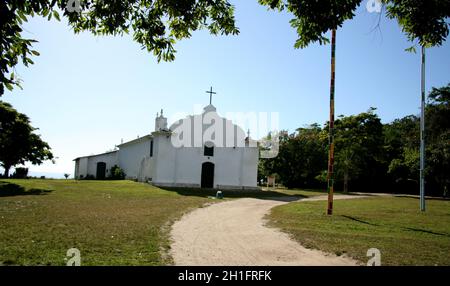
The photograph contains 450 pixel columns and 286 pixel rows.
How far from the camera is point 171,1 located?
6.54m

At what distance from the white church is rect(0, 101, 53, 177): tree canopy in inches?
463

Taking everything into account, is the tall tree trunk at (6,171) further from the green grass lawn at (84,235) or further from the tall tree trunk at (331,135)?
the tall tree trunk at (331,135)

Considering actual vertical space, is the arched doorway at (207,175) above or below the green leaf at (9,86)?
below

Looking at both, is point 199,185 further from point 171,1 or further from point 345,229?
point 171,1

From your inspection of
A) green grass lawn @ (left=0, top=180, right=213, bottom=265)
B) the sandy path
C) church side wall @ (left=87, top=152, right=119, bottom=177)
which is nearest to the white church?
church side wall @ (left=87, top=152, right=119, bottom=177)

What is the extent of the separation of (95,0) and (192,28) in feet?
6.55

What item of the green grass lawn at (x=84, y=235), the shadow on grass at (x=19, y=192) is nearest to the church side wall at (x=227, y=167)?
the shadow on grass at (x=19, y=192)

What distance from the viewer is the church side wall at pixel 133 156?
124 feet

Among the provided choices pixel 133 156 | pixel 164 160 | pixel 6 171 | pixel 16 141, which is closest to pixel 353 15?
pixel 164 160

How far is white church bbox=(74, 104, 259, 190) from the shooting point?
32.8 meters

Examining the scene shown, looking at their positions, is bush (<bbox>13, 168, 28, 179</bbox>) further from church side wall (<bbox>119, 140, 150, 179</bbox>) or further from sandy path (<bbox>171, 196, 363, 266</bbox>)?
sandy path (<bbox>171, 196, 363, 266</bbox>)

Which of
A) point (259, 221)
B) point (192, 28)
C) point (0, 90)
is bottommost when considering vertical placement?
point (259, 221)

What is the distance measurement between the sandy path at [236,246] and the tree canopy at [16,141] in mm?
22352
